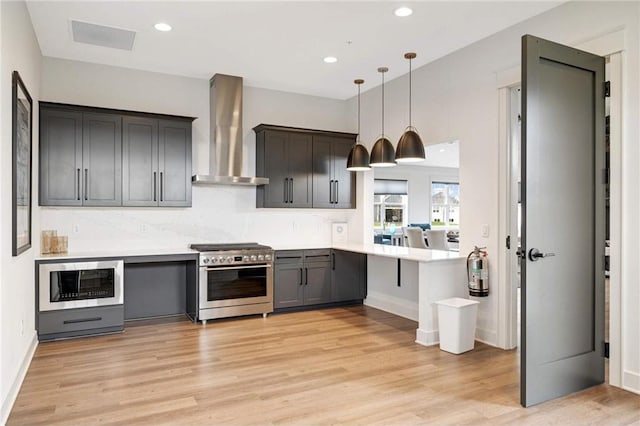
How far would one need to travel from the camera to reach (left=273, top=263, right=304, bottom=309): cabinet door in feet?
17.8

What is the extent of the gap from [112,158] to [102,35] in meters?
1.25

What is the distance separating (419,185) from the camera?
12.0m

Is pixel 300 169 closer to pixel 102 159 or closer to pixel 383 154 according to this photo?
pixel 383 154

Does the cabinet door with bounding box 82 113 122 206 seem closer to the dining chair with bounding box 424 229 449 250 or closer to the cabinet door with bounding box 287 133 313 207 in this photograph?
the cabinet door with bounding box 287 133 313 207

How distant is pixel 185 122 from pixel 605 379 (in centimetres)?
469

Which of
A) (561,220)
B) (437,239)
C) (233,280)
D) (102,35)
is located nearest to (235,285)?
(233,280)

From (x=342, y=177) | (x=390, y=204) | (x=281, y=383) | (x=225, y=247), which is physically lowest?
(x=281, y=383)

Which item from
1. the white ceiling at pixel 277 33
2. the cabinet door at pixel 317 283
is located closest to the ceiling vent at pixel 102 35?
the white ceiling at pixel 277 33

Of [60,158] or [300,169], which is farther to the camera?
[300,169]

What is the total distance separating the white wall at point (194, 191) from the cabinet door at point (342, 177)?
331 mm

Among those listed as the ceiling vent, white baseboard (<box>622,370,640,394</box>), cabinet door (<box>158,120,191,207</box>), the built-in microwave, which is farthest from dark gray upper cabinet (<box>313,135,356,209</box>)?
white baseboard (<box>622,370,640,394</box>)

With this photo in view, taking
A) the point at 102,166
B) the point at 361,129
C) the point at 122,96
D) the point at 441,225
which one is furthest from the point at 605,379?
the point at 441,225

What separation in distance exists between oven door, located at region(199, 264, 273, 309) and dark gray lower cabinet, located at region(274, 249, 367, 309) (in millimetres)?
176

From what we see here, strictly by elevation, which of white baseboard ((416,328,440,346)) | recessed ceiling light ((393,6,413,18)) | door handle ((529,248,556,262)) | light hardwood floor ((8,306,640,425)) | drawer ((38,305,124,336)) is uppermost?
recessed ceiling light ((393,6,413,18))
